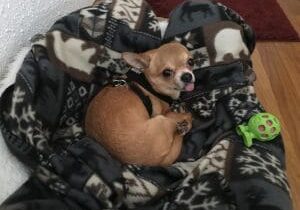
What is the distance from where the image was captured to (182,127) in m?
1.60

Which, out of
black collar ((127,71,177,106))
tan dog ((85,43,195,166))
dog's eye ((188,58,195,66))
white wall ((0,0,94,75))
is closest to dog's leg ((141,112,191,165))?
tan dog ((85,43,195,166))

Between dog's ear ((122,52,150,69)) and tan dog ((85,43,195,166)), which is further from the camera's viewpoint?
dog's ear ((122,52,150,69))

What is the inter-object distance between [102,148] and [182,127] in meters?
0.34

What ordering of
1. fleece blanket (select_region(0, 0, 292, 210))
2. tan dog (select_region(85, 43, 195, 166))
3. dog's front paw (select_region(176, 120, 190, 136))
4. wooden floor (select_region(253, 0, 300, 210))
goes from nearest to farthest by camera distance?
1. fleece blanket (select_region(0, 0, 292, 210))
2. tan dog (select_region(85, 43, 195, 166))
3. dog's front paw (select_region(176, 120, 190, 136))
4. wooden floor (select_region(253, 0, 300, 210))

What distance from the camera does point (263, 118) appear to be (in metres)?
1.51

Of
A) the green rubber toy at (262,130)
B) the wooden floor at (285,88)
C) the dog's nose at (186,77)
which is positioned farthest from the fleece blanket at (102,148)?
the wooden floor at (285,88)

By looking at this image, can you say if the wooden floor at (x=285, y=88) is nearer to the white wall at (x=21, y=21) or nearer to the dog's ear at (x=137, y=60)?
the dog's ear at (x=137, y=60)

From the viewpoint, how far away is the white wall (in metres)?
1.48

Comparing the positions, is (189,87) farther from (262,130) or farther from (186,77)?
(262,130)

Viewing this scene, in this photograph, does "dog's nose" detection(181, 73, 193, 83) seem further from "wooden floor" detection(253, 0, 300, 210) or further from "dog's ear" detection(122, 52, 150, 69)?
"wooden floor" detection(253, 0, 300, 210)

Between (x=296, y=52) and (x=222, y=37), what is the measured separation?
814mm

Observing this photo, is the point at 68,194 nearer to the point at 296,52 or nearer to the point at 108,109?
the point at 108,109

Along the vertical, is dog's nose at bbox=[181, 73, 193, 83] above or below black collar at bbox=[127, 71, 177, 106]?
above

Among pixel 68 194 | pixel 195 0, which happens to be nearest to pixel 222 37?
pixel 195 0
